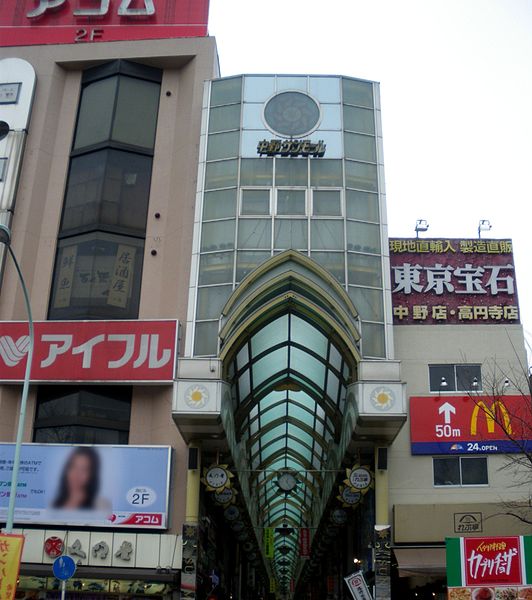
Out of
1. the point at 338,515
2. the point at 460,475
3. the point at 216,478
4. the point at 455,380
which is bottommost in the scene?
the point at 338,515

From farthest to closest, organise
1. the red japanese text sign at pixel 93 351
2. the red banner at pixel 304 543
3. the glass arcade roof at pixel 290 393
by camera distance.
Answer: the red banner at pixel 304 543
the glass arcade roof at pixel 290 393
the red japanese text sign at pixel 93 351

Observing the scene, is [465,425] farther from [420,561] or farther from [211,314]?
[211,314]

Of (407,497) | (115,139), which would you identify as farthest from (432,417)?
(115,139)

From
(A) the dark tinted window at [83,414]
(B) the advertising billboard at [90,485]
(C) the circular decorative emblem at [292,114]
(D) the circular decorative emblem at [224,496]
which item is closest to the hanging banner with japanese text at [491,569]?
→ (D) the circular decorative emblem at [224,496]

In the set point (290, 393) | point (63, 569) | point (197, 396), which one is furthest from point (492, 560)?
point (290, 393)

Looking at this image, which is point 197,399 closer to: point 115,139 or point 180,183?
point 180,183

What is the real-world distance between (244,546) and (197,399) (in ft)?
72.6

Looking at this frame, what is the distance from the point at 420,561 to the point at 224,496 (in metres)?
6.68

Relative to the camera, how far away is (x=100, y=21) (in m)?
33.0

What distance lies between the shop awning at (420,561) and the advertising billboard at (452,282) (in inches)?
316

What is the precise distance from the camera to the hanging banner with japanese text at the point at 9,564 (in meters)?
14.0

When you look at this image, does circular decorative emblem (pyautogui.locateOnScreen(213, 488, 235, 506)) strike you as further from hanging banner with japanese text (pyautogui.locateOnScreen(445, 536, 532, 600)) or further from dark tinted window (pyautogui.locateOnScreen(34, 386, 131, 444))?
hanging banner with japanese text (pyautogui.locateOnScreen(445, 536, 532, 600))

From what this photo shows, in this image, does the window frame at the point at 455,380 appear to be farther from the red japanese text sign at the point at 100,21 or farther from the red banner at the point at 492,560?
the red japanese text sign at the point at 100,21

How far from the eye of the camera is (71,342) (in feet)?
85.9
